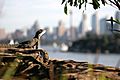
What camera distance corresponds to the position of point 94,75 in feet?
15.0

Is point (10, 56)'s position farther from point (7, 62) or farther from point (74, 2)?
point (74, 2)

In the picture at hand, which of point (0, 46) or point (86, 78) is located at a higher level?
point (0, 46)

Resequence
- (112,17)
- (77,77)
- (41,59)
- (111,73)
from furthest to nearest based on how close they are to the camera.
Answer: (41,59), (111,73), (77,77), (112,17)

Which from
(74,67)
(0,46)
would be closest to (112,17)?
(74,67)

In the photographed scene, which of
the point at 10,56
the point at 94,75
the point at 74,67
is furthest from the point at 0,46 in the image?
the point at 94,75

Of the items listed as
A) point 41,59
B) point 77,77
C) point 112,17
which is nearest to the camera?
point 112,17

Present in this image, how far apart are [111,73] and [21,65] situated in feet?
4.01

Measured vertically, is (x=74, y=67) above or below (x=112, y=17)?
below

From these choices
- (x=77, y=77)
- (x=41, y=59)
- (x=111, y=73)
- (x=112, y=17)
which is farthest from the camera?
(x=41, y=59)

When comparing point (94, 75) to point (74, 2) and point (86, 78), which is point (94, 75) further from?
point (74, 2)

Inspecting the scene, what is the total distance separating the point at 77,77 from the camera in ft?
15.1

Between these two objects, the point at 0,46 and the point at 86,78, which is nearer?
the point at 86,78

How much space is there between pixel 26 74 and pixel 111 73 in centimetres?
115

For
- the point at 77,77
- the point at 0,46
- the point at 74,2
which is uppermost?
the point at 74,2
